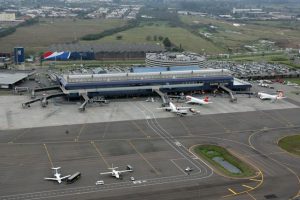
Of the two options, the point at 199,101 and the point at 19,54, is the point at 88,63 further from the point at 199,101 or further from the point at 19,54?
the point at 199,101

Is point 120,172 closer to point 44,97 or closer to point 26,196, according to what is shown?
point 26,196

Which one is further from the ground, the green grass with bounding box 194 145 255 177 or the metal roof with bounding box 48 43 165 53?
the metal roof with bounding box 48 43 165 53

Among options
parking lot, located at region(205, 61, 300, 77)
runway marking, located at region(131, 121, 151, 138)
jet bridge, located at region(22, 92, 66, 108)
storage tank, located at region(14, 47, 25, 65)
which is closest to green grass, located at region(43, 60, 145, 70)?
storage tank, located at region(14, 47, 25, 65)

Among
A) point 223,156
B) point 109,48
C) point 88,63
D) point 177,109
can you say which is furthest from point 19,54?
point 223,156

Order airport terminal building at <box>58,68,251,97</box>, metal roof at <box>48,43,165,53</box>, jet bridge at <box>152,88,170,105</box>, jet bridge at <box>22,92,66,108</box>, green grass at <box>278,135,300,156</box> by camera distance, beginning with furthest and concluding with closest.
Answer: metal roof at <box>48,43,165,53</box> → airport terminal building at <box>58,68,251,97</box> → jet bridge at <box>152,88,170,105</box> → jet bridge at <box>22,92,66,108</box> → green grass at <box>278,135,300,156</box>

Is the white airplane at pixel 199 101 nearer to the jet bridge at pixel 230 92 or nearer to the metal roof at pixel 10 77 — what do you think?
the jet bridge at pixel 230 92

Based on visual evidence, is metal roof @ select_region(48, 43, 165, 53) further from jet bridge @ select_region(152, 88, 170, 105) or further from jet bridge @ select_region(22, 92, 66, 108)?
jet bridge @ select_region(22, 92, 66, 108)
